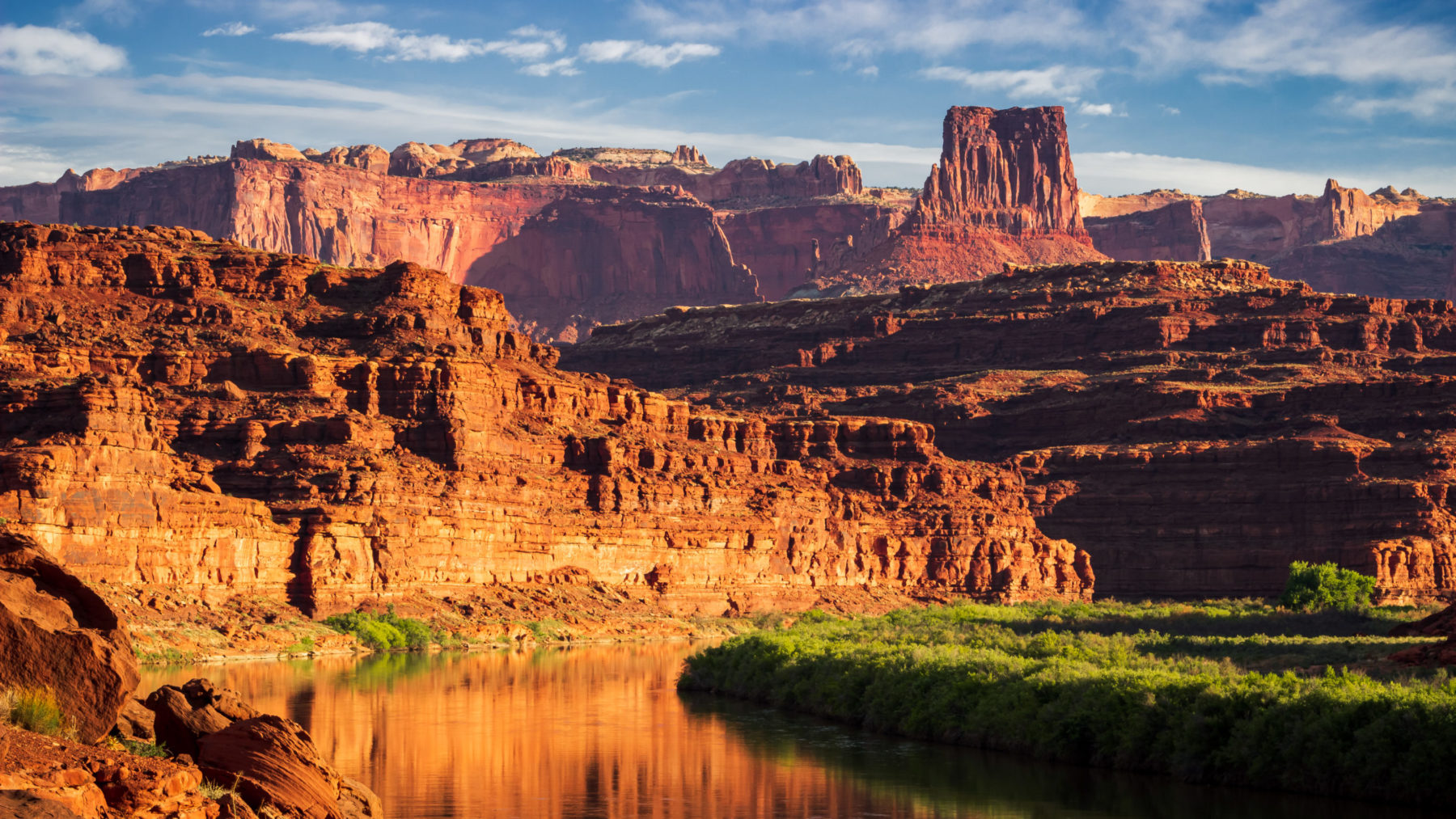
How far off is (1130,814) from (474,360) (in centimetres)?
6400

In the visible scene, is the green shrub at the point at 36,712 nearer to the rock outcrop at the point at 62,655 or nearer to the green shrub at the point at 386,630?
the rock outcrop at the point at 62,655

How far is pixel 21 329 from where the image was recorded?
8688cm

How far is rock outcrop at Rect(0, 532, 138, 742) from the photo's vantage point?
2108cm

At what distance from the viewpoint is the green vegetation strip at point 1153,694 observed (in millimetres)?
33250

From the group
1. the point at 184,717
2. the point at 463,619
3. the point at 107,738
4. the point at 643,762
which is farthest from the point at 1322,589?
the point at 107,738

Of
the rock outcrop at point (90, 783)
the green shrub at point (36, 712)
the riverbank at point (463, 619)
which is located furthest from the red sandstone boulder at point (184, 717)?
the riverbank at point (463, 619)

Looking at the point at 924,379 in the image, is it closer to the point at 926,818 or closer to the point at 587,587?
the point at 587,587

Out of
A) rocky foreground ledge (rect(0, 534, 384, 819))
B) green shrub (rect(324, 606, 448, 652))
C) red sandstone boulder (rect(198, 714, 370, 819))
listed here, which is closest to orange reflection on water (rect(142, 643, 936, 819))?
green shrub (rect(324, 606, 448, 652))

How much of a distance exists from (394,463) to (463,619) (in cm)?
892

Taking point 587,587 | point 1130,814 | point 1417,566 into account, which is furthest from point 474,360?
point 1130,814

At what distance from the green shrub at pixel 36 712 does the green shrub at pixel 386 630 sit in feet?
165

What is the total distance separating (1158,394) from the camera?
131 metres

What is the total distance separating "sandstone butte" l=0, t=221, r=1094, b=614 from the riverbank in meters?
0.91

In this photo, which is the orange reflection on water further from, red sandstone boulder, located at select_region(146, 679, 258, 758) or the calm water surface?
red sandstone boulder, located at select_region(146, 679, 258, 758)
